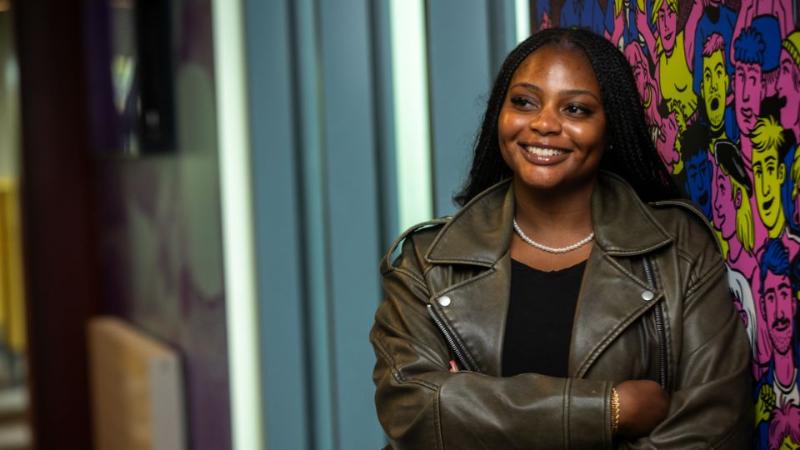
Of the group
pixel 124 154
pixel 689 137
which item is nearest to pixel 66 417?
pixel 124 154

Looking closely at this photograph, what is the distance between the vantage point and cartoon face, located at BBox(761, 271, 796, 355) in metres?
1.37

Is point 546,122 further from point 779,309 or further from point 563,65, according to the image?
point 779,309

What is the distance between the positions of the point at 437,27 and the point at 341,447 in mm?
1042

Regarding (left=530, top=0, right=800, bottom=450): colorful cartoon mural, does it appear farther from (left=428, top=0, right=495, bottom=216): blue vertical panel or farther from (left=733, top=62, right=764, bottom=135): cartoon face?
(left=428, top=0, right=495, bottom=216): blue vertical panel

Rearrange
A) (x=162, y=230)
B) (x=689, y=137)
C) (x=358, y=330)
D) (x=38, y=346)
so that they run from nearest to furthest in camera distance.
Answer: (x=689, y=137) < (x=358, y=330) < (x=162, y=230) < (x=38, y=346)

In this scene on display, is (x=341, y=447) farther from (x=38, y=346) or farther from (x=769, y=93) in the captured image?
(x=38, y=346)

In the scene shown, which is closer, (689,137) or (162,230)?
(689,137)

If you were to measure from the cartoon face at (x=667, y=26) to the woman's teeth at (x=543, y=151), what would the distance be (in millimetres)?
270

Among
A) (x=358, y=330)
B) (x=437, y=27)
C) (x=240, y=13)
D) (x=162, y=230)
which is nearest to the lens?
(x=437, y=27)

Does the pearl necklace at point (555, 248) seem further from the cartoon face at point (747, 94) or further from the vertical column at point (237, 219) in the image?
the vertical column at point (237, 219)

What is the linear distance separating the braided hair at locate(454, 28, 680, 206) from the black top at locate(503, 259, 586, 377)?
170 millimetres

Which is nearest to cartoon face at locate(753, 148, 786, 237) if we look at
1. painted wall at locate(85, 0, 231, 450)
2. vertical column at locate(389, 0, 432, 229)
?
vertical column at locate(389, 0, 432, 229)

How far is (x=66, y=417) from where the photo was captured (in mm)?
4961

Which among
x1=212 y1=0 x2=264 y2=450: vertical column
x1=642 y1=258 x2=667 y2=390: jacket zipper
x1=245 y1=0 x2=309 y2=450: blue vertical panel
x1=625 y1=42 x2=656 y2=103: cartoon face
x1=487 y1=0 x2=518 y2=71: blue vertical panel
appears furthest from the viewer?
x1=212 y1=0 x2=264 y2=450: vertical column
